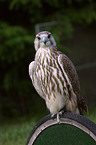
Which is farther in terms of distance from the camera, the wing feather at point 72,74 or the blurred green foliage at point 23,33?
the blurred green foliage at point 23,33

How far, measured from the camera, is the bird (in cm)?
306

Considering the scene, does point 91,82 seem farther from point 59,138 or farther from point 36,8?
point 59,138

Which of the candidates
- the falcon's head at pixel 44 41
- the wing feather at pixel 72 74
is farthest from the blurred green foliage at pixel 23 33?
the wing feather at pixel 72 74

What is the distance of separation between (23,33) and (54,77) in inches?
148

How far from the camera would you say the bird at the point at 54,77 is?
3.06 metres

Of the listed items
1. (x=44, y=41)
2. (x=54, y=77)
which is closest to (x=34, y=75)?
(x=54, y=77)

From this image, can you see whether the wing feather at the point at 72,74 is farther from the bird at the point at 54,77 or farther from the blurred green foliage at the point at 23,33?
the blurred green foliage at the point at 23,33

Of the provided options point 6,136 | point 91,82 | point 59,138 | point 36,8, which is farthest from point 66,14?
point 59,138

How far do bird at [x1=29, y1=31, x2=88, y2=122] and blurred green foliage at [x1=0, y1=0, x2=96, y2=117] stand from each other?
312 centimetres

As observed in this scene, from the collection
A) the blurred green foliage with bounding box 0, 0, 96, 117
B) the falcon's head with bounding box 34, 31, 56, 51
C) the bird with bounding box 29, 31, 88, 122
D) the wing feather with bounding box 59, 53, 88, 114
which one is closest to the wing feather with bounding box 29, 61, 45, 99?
the bird with bounding box 29, 31, 88, 122

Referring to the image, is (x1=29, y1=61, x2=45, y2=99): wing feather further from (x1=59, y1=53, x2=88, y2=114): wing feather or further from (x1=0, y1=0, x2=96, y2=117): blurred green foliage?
(x1=0, y1=0, x2=96, y2=117): blurred green foliage

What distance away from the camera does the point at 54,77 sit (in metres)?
3.05

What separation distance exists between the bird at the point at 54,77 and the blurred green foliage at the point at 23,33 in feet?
10.2

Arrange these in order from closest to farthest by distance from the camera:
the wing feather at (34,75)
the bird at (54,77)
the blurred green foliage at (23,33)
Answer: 1. the bird at (54,77)
2. the wing feather at (34,75)
3. the blurred green foliage at (23,33)
